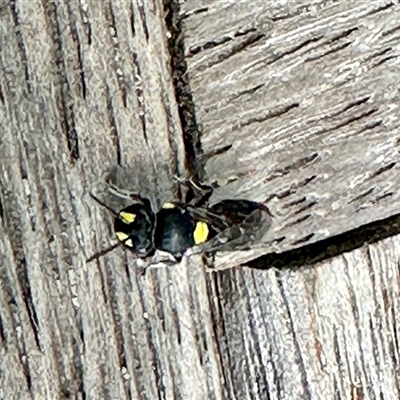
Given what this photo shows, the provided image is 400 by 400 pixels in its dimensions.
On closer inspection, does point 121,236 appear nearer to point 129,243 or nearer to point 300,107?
point 129,243

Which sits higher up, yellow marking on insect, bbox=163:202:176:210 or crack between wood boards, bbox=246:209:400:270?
yellow marking on insect, bbox=163:202:176:210

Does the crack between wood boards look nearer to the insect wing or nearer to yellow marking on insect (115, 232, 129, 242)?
the insect wing

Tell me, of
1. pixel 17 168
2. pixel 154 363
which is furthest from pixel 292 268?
pixel 17 168

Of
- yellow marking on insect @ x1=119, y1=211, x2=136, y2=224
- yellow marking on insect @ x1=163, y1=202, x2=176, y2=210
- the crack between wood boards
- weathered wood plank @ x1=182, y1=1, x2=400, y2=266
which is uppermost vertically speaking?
weathered wood plank @ x1=182, y1=1, x2=400, y2=266

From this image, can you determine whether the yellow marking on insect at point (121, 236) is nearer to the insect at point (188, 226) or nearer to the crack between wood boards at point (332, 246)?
the insect at point (188, 226)

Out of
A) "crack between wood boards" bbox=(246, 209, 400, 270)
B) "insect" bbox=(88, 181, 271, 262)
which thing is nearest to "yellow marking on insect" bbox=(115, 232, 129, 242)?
"insect" bbox=(88, 181, 271, 262)
